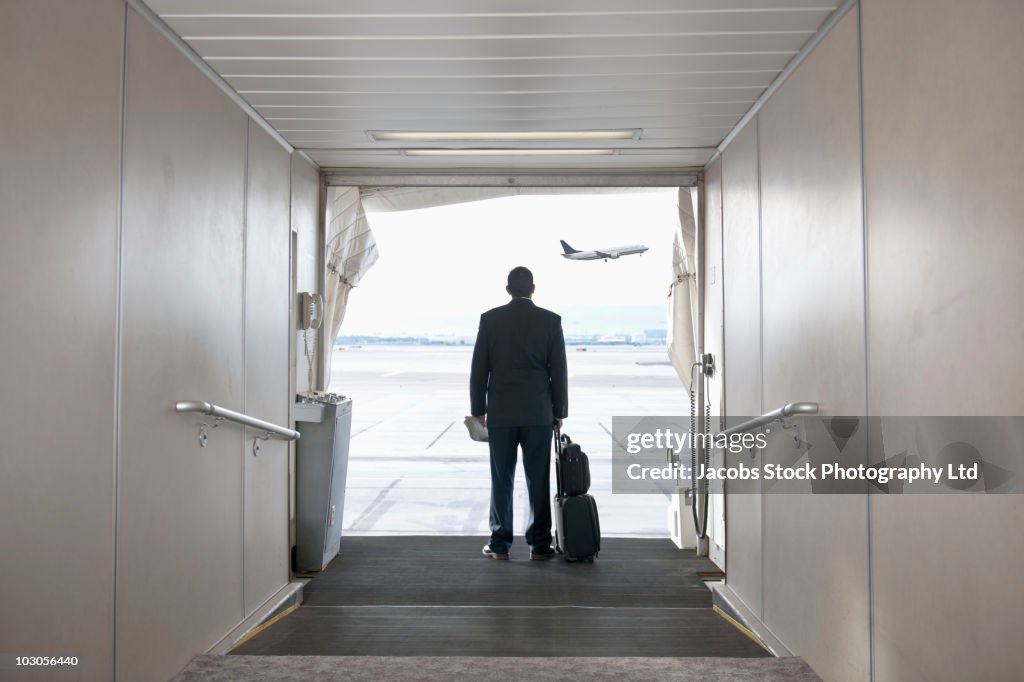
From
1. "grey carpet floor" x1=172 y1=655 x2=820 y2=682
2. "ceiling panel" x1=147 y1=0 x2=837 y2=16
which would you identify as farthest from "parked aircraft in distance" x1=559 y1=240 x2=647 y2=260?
"grey carpet floor" x1=172 y1=655 x2=820 y2=682

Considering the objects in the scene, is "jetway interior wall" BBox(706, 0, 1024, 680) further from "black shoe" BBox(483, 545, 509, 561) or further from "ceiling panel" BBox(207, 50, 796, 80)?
"black shoe" BBox(483, 545, 509, 561)

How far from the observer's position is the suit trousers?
4.81 metres

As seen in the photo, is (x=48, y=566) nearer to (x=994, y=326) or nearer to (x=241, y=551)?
(x=241, y=551)

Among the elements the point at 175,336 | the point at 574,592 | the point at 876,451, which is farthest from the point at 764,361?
the point at 175,336

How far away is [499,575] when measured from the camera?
4543mm

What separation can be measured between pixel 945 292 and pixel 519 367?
305cm

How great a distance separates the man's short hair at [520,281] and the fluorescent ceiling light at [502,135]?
2.60ft

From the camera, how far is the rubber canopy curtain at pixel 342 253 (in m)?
5.45

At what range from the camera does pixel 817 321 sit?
2.88m

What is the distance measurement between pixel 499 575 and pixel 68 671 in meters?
2.69

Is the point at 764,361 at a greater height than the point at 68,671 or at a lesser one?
greater

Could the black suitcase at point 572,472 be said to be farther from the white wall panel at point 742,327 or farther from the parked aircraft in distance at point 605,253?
the parked aircraft in distance at point 605,253

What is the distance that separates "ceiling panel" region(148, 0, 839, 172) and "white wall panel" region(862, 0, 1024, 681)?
2.39ft

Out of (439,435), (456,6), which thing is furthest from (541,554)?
(439,435)
